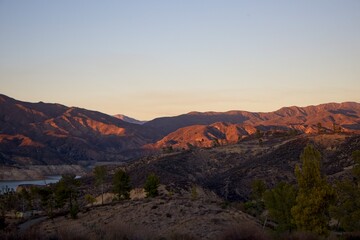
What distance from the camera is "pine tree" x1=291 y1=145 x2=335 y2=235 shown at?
35.8 metres

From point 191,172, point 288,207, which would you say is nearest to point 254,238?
point 288,207

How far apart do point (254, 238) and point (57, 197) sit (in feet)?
180

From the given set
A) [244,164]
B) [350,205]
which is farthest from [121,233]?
[244,164]

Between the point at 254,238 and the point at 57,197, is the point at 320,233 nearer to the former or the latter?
the point at 254,238

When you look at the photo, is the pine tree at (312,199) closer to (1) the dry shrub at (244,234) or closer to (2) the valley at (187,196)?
(2) the valley at (187,196)

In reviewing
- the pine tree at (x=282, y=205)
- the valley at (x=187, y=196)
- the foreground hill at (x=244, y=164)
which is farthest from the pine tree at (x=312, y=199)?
the foreground hill at (x=244, y=164)

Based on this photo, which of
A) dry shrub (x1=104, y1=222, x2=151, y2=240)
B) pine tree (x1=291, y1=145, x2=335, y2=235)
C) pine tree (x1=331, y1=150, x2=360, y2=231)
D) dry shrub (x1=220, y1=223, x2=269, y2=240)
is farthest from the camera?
pine tree (x1=331, y1=150, x2=360, y2=231)

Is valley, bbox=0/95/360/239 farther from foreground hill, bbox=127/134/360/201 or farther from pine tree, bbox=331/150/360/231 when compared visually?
pine tree, bbox=331/150/360/231

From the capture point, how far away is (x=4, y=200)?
101625mm

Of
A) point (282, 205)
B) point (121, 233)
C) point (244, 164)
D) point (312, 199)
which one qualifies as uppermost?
point (121, 233)

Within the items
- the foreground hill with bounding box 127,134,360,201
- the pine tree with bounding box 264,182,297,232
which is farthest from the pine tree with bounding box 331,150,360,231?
the foreground hill with bounding box 127,134,360,201

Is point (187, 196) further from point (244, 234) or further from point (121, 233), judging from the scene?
point (244, 234)

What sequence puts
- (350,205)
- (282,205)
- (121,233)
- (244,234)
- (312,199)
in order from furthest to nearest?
(282,205)
(350,205)
(312,199)
(121,233)
(244,234)

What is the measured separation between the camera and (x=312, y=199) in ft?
118
